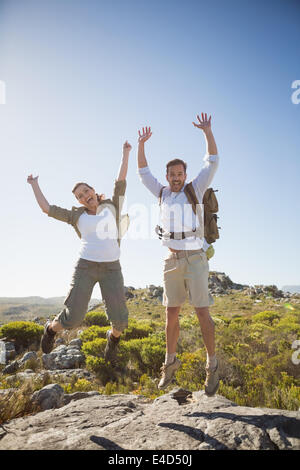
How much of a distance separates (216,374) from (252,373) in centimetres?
339

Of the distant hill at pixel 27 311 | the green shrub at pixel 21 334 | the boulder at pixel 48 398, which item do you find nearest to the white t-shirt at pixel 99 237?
the boulder at pixel 48 398

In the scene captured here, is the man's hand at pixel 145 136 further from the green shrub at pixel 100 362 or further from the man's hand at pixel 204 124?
the green shrub at pixel 100 362

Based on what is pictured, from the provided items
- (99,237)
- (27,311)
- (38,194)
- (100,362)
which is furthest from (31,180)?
(27,311)

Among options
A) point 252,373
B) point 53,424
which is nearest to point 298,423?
point 53,424

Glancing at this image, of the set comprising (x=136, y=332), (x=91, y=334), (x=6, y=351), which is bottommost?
(x=6, y=351)

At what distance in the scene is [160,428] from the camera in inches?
105

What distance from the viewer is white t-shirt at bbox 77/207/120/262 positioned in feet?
12.1

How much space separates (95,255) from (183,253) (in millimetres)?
1191

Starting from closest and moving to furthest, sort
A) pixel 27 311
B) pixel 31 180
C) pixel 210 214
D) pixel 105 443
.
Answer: pixel 105 443, pixel 210 214, pixel 31 180, pixel 27 311

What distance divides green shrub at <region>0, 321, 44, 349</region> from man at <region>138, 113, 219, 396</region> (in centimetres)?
937

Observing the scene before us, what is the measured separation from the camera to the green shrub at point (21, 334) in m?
10.9

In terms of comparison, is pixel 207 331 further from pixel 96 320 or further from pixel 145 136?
pixel 96 320

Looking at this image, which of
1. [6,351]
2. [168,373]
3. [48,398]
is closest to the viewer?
[168,373]

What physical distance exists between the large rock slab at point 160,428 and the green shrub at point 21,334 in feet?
28.0
